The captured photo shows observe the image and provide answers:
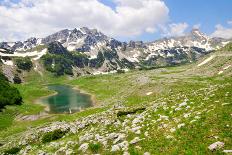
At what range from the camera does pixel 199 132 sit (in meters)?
28.2

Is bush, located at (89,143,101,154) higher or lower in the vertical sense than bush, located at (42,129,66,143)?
higher

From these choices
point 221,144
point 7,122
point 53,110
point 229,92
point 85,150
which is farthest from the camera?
point 53,110

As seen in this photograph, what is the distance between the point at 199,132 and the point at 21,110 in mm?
106161

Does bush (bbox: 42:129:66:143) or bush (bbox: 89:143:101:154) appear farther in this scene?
bush (bbox: 42:129:66:143)

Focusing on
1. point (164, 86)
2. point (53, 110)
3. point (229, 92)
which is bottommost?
point (53, 110)

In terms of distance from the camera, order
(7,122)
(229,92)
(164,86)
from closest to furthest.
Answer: (229,92) < (7,122) < (164,86)

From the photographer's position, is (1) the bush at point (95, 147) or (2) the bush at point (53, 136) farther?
(2) the bush at point (53, 136)

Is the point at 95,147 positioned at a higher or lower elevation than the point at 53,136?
higher

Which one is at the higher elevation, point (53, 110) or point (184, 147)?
point (184, 147)

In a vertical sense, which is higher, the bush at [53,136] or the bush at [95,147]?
the bush at [95,147]

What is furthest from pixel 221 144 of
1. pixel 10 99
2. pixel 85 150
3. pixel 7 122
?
pixel 10 99

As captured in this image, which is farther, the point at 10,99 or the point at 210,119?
the point at 10,99

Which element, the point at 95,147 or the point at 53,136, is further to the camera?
the point at 53,136

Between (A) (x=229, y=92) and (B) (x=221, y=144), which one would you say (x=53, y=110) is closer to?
(A) (x=229, y=92)
